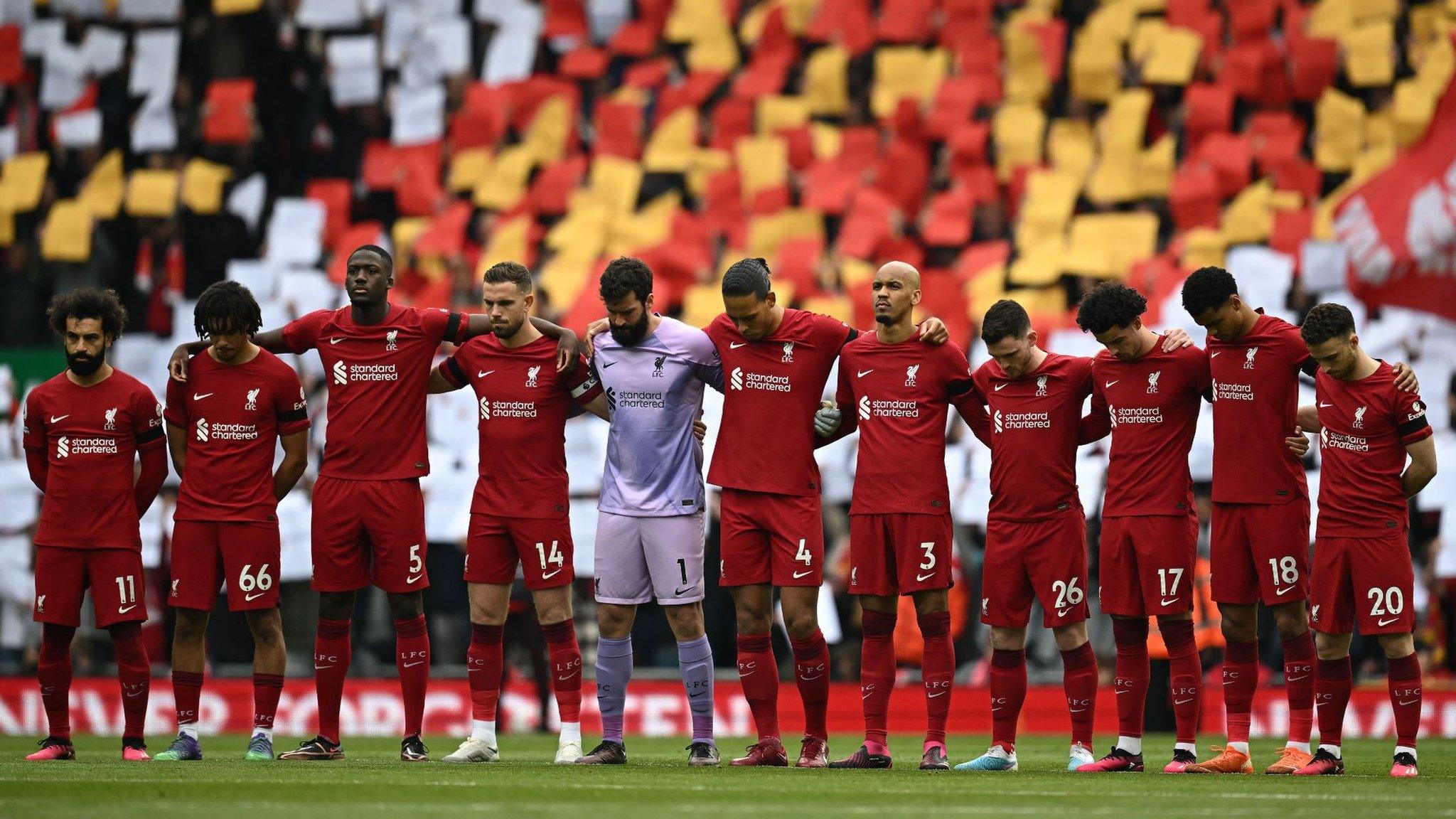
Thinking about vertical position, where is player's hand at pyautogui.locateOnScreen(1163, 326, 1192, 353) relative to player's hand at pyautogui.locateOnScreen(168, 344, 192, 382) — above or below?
below

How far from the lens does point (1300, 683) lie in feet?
33.1

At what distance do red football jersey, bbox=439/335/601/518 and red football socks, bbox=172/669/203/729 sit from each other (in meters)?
1.86

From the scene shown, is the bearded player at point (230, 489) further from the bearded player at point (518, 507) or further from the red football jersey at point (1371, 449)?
the red football jersey at point (1371, 449)

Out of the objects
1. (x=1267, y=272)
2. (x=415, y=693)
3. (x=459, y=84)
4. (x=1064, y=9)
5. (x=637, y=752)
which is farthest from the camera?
(x=459, y=84)

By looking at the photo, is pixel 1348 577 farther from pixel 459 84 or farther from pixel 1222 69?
pixel 459 84

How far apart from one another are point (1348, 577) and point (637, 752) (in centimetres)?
470

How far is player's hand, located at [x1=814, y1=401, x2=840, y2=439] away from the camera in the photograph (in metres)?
10.3

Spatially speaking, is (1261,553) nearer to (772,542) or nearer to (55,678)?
(772,542)

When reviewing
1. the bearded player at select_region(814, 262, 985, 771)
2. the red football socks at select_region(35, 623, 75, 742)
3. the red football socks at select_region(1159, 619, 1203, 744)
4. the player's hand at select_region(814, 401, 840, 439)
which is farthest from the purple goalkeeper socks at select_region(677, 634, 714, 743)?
the red football socks at select_region(35, 623, 75, 742)

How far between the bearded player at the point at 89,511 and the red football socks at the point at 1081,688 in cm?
515

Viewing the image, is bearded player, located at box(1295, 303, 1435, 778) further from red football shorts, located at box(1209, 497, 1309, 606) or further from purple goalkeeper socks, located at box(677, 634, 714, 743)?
purple goalkeeper socks, located at box(677, 634, 714, 743)

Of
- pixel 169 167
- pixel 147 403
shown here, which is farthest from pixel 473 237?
pixel 147 403

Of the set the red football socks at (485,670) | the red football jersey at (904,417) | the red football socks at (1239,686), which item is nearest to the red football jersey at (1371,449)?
the red football socks at (1239,686)

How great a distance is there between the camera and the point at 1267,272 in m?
16.0
